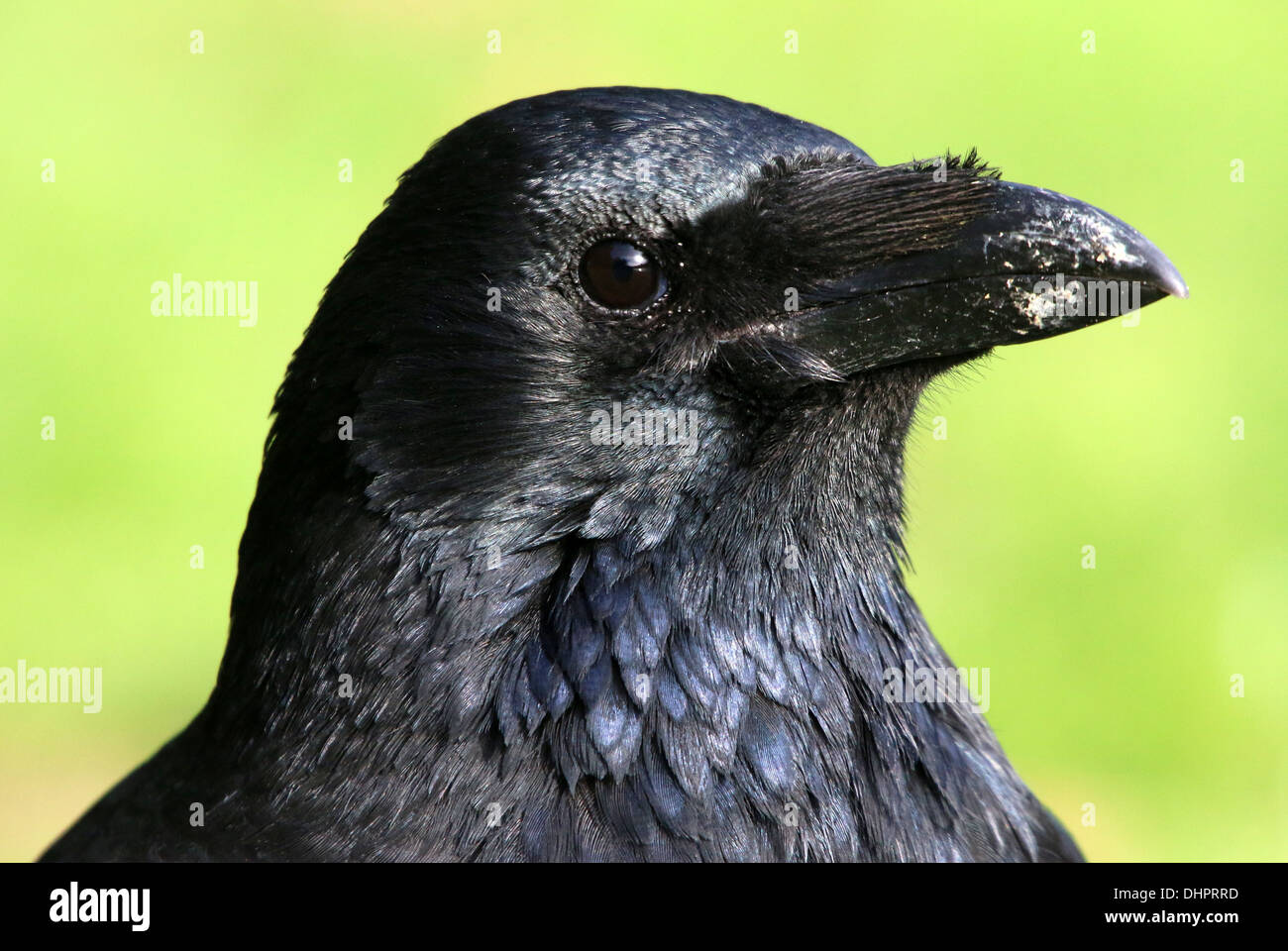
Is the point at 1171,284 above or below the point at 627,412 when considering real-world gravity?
above

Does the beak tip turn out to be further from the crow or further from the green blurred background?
the green blurred background

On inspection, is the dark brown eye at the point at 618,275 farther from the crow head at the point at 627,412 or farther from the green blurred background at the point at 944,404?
the green blurred background at the point at 944,404

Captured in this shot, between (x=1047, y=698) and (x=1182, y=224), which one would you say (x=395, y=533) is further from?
(x=1182, y=224)

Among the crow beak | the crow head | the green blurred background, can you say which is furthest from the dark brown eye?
the green blurred background

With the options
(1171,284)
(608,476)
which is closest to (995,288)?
(1171,284)

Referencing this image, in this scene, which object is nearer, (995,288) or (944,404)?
(995,288)

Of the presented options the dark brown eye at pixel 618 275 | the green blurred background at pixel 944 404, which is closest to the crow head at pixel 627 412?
the dark brown eye at pixel 618 275

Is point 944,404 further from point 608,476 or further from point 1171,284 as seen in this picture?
point 608,476
